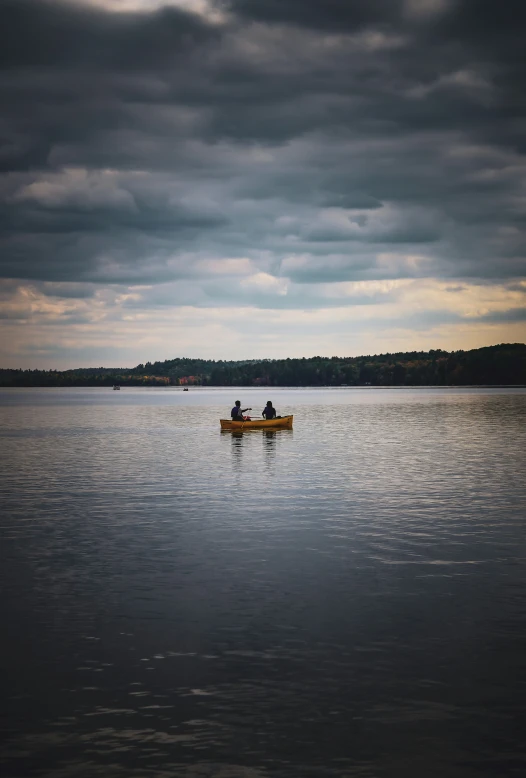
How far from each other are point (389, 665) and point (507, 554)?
1084 centimetres

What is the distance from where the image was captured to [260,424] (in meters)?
83.4

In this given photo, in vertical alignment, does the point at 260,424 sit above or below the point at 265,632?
above

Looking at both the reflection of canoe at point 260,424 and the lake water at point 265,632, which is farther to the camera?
the reflection of canoe at point 260,424

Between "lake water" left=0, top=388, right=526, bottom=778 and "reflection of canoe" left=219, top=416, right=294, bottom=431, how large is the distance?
43921 millimetres

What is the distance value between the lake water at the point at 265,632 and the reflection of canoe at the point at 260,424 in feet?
144

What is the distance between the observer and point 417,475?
1779 inches

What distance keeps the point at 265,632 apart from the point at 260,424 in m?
66.8

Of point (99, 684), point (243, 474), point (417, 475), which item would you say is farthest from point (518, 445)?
point (99, 684)

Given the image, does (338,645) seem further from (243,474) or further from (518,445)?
(518,445)

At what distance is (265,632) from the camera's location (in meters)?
16.7

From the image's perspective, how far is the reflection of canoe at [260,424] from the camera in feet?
273

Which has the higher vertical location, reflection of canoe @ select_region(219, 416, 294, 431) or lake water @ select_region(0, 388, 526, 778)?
reflection of canoe @ select_region(219, 416, 294, 431)

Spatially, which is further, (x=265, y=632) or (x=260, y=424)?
(x=260, y=424)

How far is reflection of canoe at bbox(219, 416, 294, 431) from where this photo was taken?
8331cm
